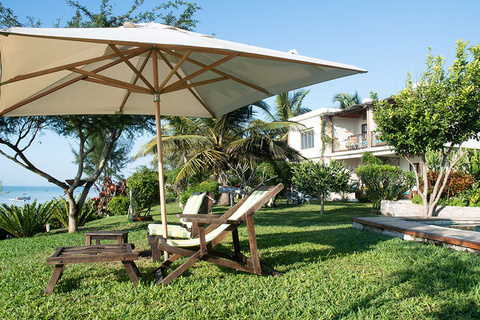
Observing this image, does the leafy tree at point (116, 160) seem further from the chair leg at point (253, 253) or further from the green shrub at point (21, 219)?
the chair leg at point (253, 253)

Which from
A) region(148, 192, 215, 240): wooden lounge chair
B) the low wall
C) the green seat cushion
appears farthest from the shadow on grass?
the low wall

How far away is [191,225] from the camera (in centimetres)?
521

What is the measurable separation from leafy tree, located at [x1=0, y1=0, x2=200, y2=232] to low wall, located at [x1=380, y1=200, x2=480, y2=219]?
26.6 ft

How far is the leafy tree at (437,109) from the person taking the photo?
8.06 m

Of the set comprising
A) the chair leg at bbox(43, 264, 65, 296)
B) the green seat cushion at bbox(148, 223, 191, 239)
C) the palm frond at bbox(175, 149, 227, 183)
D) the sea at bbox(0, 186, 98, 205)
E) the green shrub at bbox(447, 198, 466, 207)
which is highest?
the palm frond at bbox(175, 149, 227, 183)

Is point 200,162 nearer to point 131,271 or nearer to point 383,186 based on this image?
point 383,186

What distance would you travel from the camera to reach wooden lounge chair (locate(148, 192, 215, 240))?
4879 millimetres

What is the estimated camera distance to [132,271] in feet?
11.6

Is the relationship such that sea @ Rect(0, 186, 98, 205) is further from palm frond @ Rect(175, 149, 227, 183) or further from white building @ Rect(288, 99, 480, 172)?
white building @ Rect(288, 99, 480, 172)

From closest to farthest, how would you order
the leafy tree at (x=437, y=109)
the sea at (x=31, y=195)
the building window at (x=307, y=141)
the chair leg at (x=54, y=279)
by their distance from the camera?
the chair leg at (x=54, y=279) < the leafy tree at (x=437, y=109) < the sea at (x=31, y=195) < the building window at (x=307, y=141)

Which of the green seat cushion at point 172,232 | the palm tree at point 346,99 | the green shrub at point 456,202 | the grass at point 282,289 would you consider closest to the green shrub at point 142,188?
the grass at point 282,289

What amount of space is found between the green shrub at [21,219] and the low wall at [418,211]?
33.8ft

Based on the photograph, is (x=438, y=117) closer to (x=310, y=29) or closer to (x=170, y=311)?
(x=310, y=29)

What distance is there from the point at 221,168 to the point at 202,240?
14041 mm
